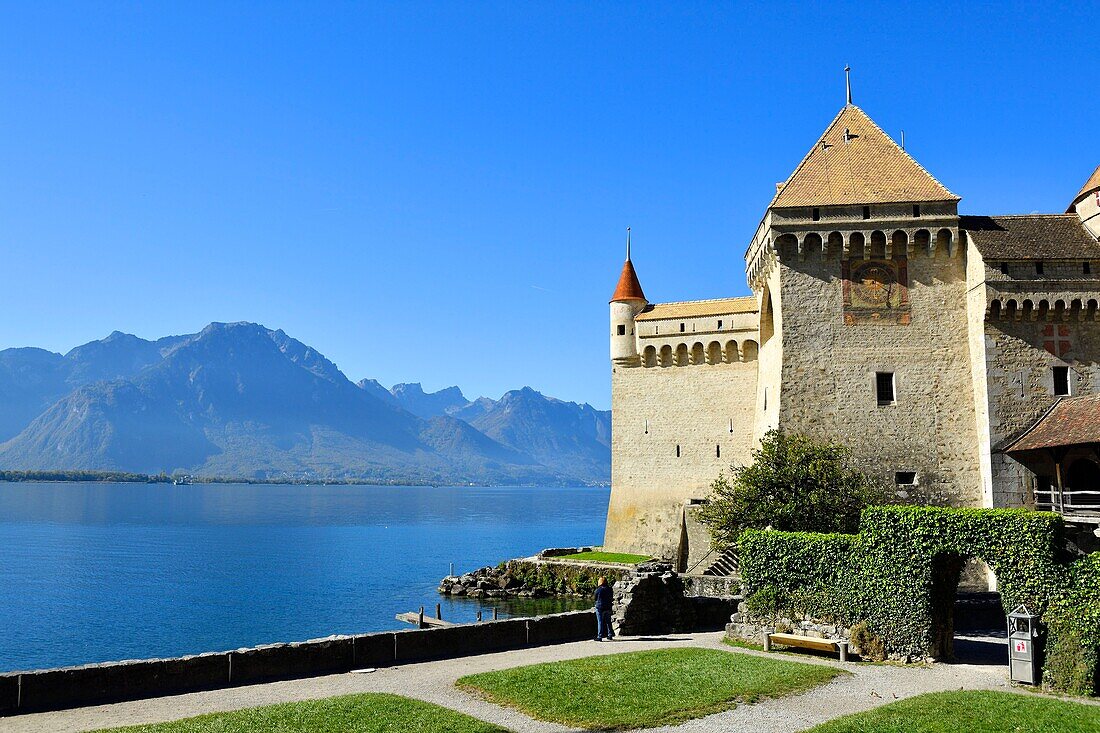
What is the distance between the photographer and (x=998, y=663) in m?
20.1

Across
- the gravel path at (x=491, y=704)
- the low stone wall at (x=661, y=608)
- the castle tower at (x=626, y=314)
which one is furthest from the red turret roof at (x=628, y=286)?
the gravel path at (x=491, y=704)

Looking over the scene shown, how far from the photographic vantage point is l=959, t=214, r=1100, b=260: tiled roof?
114 ft

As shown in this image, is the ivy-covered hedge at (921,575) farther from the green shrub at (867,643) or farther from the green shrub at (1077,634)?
the green shrub at (867,643)

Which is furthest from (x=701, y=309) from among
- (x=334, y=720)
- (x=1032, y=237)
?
(x=334, y=720)

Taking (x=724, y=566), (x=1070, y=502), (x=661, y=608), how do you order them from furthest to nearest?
(x=724, y=566), (x=1070, y=502), (x=661, y=608)

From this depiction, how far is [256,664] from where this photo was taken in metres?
17.0

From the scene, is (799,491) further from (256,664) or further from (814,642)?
(256,664)

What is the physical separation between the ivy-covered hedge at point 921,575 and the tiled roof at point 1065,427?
13452mm

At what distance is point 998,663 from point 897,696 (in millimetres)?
5086

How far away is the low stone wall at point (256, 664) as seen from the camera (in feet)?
48.2

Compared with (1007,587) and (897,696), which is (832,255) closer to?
(1007,587)

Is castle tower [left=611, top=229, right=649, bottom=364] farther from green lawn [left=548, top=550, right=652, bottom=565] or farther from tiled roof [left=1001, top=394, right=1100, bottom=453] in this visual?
tiled roof [left=1001, top=394, right=1100, bottom=453]

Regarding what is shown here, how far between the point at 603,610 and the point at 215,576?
5037 cm

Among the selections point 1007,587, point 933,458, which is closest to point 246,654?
point 1007,587
